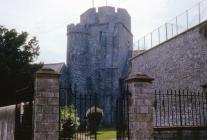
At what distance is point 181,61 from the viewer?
17.9m

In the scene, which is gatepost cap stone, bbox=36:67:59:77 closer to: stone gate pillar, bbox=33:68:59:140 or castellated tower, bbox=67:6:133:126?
stone gate pillar, bbox=33:68:59:140

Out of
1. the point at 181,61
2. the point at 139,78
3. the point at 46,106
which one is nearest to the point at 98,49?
the point at 181,61

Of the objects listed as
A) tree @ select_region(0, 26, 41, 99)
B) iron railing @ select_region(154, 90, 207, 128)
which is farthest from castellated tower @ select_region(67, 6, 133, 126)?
iron railing @ select_region(154, 90, 207, 128)

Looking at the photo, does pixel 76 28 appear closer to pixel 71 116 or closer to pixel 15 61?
A: pixel 15 61

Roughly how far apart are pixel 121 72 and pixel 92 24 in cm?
768

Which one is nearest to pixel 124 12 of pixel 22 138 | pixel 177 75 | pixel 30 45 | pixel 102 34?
pixel 102 34

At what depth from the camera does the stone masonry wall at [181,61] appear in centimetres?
1616

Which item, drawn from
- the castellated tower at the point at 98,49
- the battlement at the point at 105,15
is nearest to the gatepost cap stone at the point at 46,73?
the castellated tower at the point at 98,49

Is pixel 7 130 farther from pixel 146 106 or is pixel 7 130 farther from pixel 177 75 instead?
pixel 177 75

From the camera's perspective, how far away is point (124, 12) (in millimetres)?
44812

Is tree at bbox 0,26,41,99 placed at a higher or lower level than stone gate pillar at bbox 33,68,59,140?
higher

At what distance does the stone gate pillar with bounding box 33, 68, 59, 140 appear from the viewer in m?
8.29

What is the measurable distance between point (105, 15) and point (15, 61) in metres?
22.8

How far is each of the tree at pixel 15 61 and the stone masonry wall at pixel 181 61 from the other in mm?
8313
